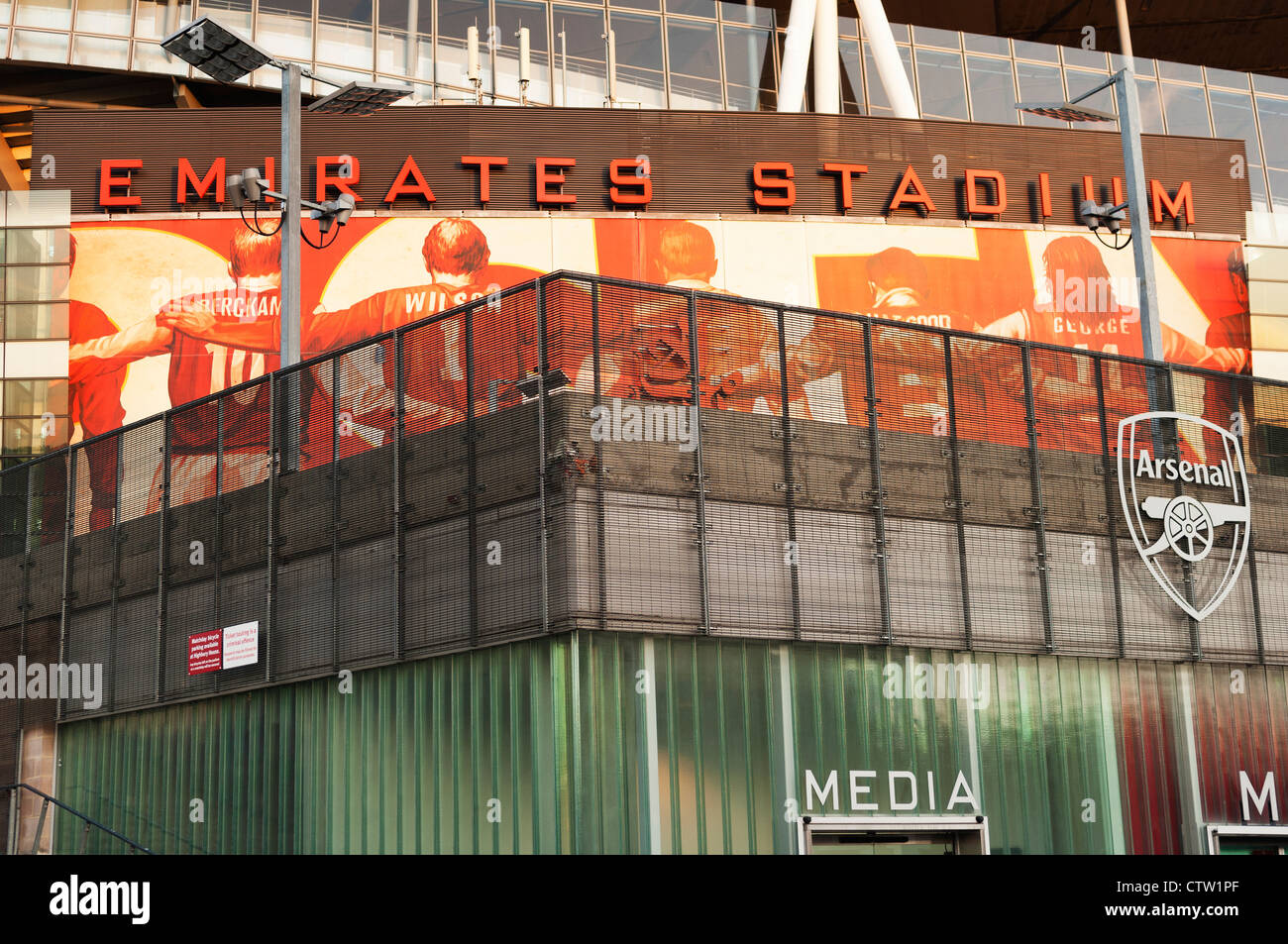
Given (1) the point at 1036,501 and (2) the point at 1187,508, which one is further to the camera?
(2) the point at 1187,508

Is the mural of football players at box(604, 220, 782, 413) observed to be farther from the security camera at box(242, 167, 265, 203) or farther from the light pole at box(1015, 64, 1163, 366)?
the light pole at box(1015, 64, 1163, 366)

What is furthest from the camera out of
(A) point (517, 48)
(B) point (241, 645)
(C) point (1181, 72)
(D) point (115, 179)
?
(C) point (1181, 72)

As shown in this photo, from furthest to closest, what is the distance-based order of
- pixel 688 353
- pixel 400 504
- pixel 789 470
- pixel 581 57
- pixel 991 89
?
pixel 991 89, pixel 581 57, pixel 400 504, pixel 789 470, pixel 688 353

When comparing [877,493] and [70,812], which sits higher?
[877,493]

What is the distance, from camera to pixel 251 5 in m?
46.9

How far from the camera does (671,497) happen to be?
59.1 feet

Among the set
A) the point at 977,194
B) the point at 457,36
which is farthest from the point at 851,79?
the point at 977,194

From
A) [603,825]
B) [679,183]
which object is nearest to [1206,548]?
[603,825]

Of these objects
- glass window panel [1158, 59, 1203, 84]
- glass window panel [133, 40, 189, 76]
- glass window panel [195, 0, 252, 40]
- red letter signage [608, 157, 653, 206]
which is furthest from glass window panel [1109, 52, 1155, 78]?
glass window panel [133, 40, 189, 76]

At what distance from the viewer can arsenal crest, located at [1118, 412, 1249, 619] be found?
69.9 ft

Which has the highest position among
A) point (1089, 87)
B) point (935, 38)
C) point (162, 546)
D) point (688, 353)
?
point (935, 38)

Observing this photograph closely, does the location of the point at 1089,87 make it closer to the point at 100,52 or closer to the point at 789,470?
Answer: the point at 100,52

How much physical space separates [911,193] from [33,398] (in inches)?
749

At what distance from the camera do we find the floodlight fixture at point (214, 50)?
21125mm
